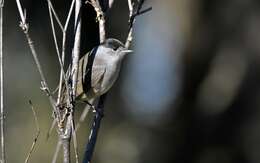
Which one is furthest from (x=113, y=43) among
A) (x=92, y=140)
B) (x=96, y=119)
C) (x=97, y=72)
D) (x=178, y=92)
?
(x=178, y=92)

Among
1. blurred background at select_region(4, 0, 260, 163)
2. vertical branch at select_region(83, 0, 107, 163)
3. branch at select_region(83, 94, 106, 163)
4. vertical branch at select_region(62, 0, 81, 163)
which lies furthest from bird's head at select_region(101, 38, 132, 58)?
blurred background at select_region(4, 0, 260, 163)

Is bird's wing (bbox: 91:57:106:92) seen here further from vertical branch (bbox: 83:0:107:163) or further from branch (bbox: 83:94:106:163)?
branch (bbox: 83:94:106:163)

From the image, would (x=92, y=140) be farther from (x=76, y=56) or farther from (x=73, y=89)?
(x=76, y=56)

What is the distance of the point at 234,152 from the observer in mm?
11852

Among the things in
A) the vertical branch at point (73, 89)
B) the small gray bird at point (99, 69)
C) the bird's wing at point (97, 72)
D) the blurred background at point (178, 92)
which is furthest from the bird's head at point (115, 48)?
the blurred background at point (178, 92)

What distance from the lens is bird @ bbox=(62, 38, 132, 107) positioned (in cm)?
569

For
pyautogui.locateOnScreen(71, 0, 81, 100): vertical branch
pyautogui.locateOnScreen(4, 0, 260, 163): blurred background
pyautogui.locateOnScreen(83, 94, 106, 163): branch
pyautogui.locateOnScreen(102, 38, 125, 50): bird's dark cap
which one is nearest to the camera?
pyautogui.locateOnScreen(71, 0, 81, 100): vertical branch

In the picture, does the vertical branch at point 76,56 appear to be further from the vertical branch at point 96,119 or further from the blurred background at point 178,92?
the blurred background at point 178,92

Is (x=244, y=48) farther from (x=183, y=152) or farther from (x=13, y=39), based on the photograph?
(x=13, y=39)

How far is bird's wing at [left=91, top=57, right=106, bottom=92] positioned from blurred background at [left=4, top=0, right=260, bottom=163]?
15.6 feet

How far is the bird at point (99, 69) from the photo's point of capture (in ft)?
18.7

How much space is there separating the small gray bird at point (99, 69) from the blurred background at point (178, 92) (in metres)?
4.65

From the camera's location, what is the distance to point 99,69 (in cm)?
604

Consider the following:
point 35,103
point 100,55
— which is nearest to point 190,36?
point 35,103
